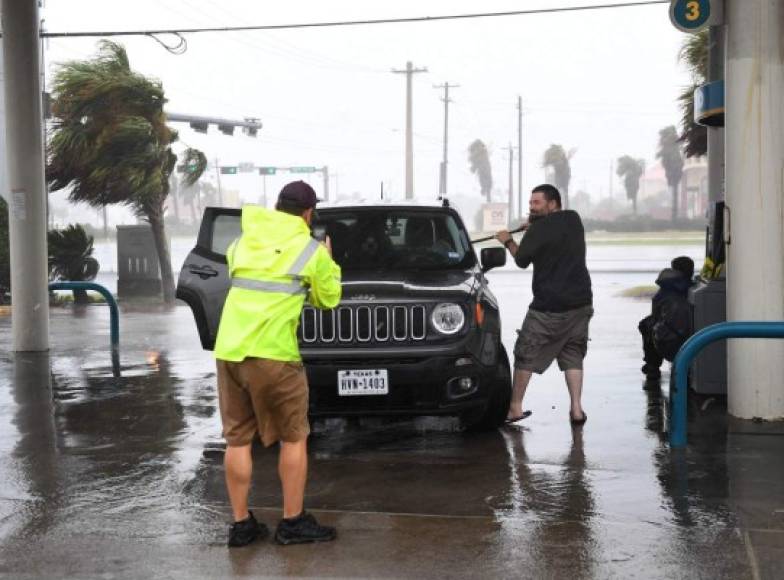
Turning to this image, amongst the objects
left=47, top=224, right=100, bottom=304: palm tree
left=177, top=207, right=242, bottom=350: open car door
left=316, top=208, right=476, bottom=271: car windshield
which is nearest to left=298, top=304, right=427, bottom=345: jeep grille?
left=316, top=208, right=476, bottom=271: car windshield

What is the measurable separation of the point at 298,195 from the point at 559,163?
134m

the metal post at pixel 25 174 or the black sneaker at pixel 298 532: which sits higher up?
the metal post at pixel 25 174

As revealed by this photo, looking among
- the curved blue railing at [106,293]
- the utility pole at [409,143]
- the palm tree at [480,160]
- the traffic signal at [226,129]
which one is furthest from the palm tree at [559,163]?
the curved blue railing at [106,293]

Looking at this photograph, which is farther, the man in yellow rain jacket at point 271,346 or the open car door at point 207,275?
the open car door at point 207,275

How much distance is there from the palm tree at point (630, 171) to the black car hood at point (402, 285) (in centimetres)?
14096

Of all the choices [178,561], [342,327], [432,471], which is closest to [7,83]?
[342,327]

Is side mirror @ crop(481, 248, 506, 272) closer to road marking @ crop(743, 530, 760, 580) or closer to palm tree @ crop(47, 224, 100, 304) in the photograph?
road marking @ crop(743, 530, 760, 580)

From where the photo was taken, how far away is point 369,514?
6.70m

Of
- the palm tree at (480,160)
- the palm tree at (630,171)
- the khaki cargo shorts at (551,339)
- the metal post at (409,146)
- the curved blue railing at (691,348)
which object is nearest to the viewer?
the curved blue railing at (691,348)

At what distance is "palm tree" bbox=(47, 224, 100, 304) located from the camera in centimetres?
2812

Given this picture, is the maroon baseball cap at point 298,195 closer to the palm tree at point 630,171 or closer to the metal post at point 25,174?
the metal post at point 25,174

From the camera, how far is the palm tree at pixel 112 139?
3172 centimetres

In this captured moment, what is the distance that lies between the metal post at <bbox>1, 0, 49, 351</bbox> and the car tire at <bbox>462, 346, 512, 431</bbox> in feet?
25.0

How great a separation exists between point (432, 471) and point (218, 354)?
2.28 m
